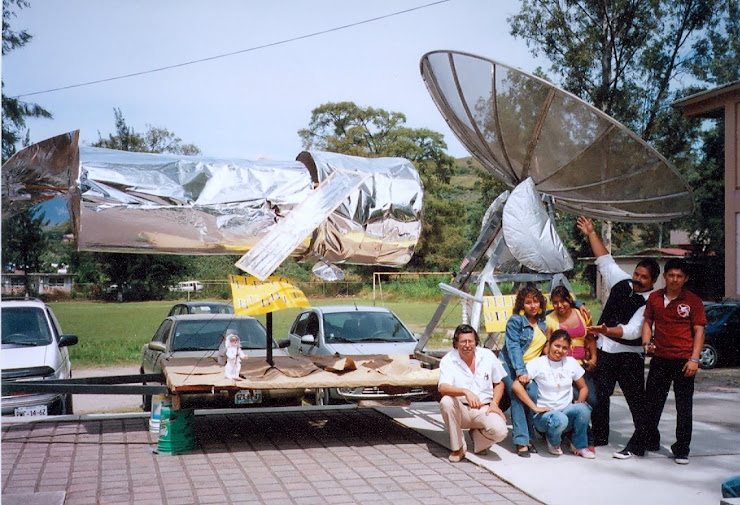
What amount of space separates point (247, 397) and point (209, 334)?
213 cm

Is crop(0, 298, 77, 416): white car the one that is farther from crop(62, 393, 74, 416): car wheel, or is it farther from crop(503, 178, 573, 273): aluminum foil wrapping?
crop(503, 178, 573, 273): aluminum foil wrapping

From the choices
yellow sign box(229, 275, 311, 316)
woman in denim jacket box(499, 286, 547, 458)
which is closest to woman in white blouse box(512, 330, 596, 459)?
woman in denim jacket box(499, 286, 547, 458)

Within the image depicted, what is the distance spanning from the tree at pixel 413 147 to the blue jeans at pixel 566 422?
38821 mm

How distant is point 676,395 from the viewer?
23.1ft

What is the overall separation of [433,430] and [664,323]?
2.97 meters

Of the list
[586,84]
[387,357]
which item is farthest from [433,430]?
[586,84]

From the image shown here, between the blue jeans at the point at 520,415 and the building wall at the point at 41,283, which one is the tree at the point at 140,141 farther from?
the blue jeans at the point at 520,415

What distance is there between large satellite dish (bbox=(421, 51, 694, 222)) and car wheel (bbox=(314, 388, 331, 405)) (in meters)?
4.11

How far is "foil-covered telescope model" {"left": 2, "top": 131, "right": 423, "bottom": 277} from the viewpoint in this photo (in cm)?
736

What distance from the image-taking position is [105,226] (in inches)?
286

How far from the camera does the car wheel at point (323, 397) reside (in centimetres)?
1073

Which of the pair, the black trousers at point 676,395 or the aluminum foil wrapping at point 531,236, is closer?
the black trousers at point 676,395

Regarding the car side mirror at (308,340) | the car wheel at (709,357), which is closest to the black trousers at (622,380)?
the car side mirror at (308,340)

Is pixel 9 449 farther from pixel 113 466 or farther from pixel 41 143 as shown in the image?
pixel 41 143
